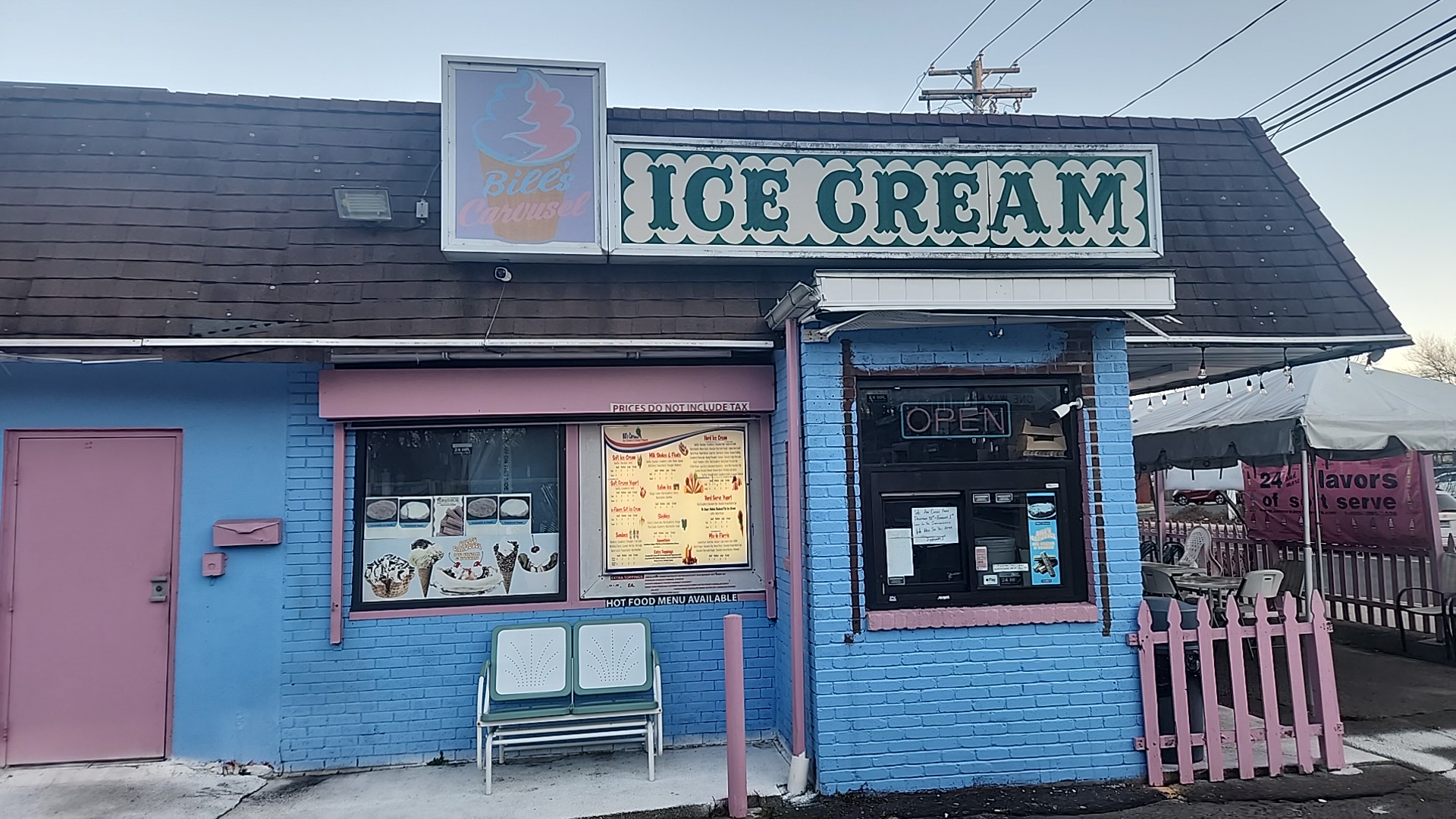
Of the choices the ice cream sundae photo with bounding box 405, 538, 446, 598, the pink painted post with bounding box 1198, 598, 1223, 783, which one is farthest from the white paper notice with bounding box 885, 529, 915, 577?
the ice cream sundae photo with bounding box 405, 538, 446, 598

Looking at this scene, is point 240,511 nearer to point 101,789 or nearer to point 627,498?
point 101,789

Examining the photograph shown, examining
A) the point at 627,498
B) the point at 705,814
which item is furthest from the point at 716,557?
the point at 705,814

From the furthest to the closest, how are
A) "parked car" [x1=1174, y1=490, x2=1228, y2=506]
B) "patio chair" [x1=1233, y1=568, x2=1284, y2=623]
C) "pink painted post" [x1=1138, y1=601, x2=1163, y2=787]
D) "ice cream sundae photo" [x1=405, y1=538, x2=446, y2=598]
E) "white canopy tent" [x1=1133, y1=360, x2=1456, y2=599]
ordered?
"parked car" [x1=1174, y1=490, x2=1228, y2=506]
"patio chair" [x1=1233, y1=568, x2=1284, y2=623]
"white canopy tent" [x1=1133, y1=360, x2=1456, y2=599]
"ice cream sundae photo" [x1=405, y1=538, x2=446, y2=598]
"pink painted post" [x1=1138, y1=601, x2=1163, y2=787]

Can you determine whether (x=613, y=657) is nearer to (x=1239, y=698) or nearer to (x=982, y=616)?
(x=982, y=616)

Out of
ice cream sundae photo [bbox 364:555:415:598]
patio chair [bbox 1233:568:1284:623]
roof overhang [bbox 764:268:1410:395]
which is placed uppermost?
roof overhang [bbox 764:268:1410:395]

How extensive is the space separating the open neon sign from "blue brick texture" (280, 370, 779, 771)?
8.24 feet

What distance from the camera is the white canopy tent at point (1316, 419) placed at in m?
8.88

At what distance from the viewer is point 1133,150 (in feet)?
20.9

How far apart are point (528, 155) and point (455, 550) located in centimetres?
282

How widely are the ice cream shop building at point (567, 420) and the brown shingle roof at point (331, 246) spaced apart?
30 mm

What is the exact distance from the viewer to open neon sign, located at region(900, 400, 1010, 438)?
6.03m

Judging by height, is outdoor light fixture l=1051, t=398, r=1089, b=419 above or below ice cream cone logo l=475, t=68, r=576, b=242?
below

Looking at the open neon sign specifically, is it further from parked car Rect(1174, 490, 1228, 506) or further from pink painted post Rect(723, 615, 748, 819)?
parked car Rect(1174, 490, 1228, 506)

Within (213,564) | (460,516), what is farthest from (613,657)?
(213,564)
